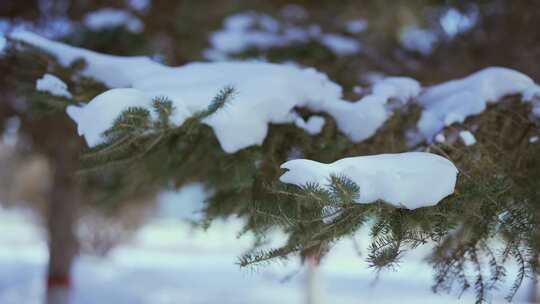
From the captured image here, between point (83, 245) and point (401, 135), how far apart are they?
12.5 m

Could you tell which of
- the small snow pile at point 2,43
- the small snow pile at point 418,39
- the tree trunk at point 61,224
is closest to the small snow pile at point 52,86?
the small snow pile at point 2,43

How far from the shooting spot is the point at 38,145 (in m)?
6.46

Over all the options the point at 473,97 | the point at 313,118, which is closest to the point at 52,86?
the point at 313,118

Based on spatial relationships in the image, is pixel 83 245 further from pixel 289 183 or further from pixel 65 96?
pixel 289 183

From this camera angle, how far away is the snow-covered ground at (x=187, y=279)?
8312 millimetres

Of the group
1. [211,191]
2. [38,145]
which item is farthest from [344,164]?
[38,145]

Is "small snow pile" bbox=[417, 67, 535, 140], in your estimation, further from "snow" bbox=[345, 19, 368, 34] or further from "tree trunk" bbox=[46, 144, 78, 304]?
"tree trunk" bbox=[46, 144, 78, 304]

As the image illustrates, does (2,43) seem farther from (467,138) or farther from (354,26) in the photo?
(354,26)

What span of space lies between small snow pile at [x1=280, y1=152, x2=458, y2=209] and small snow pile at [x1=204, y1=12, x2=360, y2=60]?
3.41 m

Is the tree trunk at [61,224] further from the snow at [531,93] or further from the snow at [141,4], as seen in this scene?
the snow at [531,93]

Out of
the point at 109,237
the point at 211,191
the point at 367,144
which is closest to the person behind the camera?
the point at 367,144

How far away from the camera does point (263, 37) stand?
5242mm

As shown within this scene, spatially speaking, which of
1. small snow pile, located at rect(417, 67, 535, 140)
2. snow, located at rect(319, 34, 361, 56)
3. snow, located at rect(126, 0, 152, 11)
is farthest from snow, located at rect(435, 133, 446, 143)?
snow, located at rect(126, 0, 152, 11)

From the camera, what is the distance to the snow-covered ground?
8.31m
